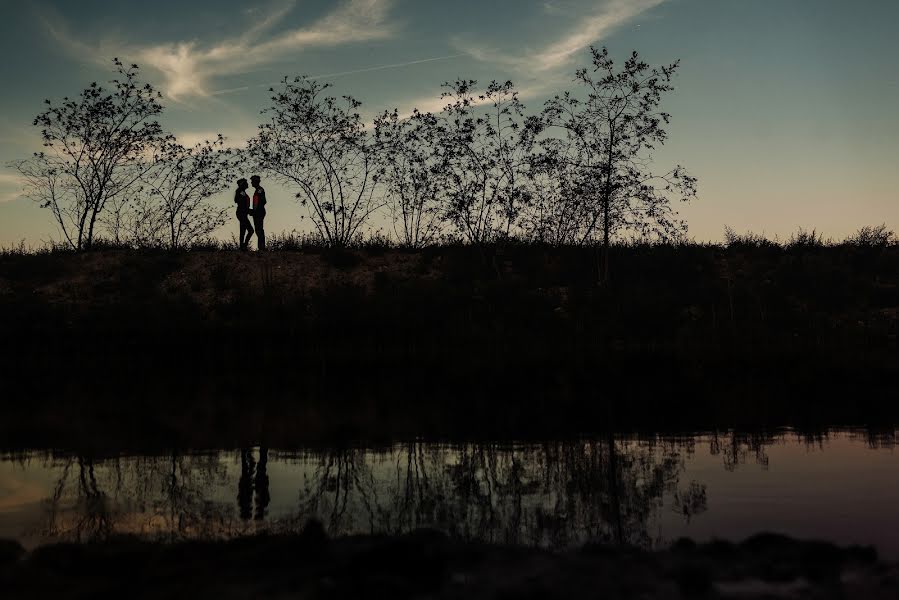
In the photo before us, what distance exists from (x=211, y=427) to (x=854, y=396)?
12.9 m

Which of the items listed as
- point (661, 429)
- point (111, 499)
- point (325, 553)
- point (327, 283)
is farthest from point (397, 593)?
point (327, 283)

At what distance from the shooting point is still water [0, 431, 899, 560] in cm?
772

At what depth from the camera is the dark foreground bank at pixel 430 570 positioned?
5785mm

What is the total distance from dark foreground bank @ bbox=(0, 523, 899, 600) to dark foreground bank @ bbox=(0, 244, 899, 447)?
565 cm

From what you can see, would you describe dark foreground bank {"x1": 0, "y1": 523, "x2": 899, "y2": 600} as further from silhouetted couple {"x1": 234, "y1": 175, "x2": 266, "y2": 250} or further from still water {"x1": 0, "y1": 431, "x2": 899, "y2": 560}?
silhouetted couple {"x1": 234, "y1": 175, "x2": 266, "y2": 250}

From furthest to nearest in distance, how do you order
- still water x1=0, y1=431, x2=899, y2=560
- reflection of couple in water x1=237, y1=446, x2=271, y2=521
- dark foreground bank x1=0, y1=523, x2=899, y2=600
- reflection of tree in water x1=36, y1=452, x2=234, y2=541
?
1. reflection of couple in water x1=237, y1=446, x2=271, y2=521
2. reflection of tree in water x1=36, y1=452, x2=234, y2=541
3. still water x1=0, y1=431, x2=899, y2=560
4. dark foreground bank x1=0, y1=523, x2=899, y2=600

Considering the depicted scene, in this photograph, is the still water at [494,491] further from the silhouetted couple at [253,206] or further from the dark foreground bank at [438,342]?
the silhouetted couple at [253,206]

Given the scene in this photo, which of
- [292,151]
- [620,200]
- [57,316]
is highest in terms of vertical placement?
[292,151]

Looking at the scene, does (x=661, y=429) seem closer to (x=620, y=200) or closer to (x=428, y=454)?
(x=428, y=454)

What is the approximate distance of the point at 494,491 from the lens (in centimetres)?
923

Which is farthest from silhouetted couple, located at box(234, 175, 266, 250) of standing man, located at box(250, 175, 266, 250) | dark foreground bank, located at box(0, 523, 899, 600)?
dark foreground bank, located at box(0, 523, 899, 600)

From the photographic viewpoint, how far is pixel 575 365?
69.6 feet

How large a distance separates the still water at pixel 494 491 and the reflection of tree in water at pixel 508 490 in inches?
1.0

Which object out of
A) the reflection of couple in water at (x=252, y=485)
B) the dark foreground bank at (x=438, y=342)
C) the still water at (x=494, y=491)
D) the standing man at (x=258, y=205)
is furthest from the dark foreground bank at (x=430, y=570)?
the standing man at (x=258, y=205)
